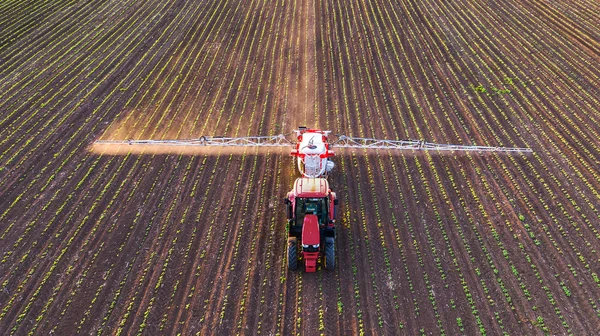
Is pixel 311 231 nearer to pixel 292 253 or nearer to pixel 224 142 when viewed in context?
pixel 292 253

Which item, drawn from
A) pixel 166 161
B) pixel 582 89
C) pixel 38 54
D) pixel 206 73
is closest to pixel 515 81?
pixel 582 89

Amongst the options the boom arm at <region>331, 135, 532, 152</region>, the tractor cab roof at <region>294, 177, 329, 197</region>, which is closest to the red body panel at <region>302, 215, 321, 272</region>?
the tractor cab roof at <region>294, 177, 329, 197</region>

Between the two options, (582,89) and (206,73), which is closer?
(582,89)

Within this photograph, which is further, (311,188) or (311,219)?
(311,188)

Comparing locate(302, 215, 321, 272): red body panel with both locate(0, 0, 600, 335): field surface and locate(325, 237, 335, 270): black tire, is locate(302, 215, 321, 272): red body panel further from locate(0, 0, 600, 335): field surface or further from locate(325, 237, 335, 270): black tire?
locate(0, 0, 600, 335): field surface

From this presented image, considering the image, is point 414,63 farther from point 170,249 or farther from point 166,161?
point 170,249

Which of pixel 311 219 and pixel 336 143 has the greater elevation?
pixel 311 219

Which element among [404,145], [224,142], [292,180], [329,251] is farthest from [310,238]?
[404,145]

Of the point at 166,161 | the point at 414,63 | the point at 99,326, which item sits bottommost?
the point at 99,326
